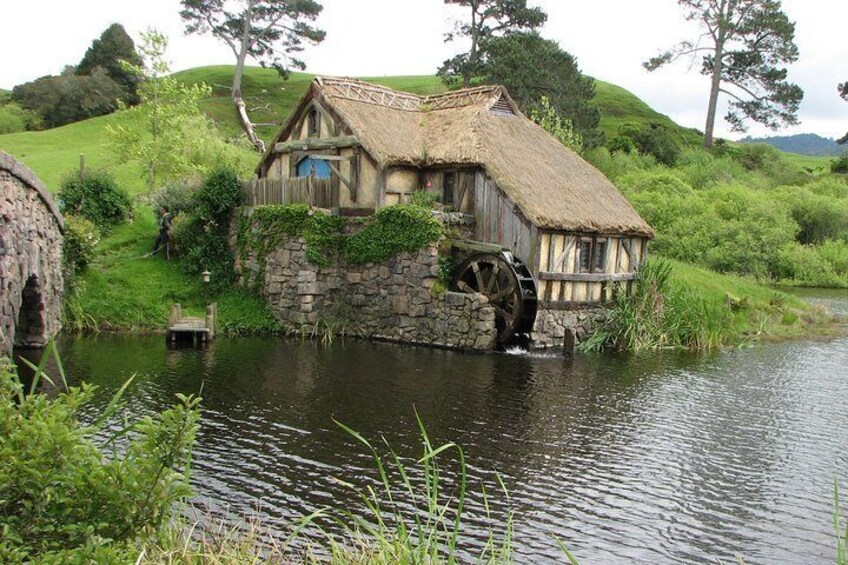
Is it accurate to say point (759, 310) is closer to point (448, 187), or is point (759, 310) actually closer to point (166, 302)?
point (448, 187)

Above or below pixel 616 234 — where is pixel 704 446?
below

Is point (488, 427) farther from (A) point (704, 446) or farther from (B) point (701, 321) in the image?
(B) point (701, 321)

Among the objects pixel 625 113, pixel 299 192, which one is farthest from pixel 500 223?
pixel 625 113

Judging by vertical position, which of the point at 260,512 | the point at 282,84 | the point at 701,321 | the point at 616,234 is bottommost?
the point at 260,512

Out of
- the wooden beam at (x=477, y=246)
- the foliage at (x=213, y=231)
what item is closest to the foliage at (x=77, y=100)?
the foliage at (x=213, y=231)

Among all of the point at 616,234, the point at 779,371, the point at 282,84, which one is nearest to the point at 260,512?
the point at 779,371

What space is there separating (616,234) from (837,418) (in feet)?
33.1

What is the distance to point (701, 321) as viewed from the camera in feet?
82.8

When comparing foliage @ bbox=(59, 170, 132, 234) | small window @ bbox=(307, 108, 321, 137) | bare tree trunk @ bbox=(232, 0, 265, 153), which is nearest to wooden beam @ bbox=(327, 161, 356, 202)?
small window @ bbox=(307, 108, 321, 137)

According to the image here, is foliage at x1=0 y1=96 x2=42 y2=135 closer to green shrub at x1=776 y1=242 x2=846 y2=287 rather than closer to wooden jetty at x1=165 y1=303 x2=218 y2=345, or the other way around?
wooden jetty at x1=165 y1=303 x2=218 y2=345

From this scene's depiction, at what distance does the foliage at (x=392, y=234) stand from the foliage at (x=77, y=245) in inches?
323

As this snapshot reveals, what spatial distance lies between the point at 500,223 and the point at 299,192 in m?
6.84

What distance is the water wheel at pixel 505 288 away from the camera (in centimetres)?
2269

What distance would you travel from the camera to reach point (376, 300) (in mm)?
24531
